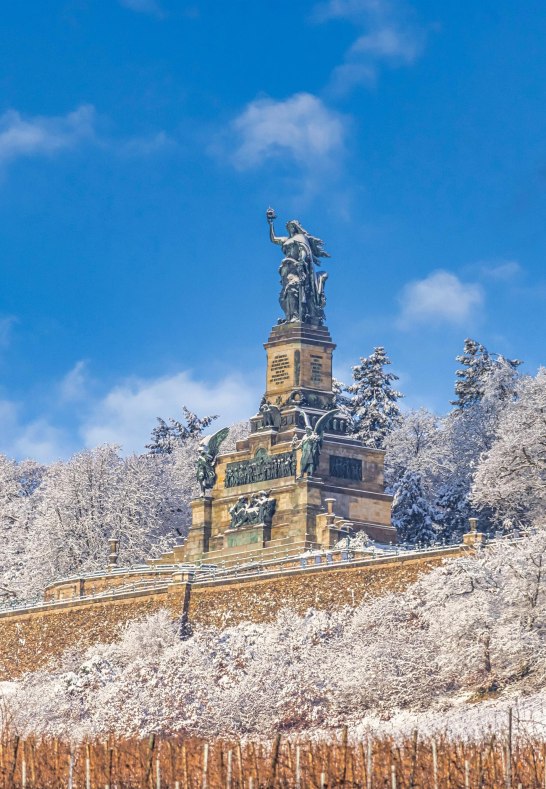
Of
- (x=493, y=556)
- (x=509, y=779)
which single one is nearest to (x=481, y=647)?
(x=493, y=556)

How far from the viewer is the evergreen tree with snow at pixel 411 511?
354 feet

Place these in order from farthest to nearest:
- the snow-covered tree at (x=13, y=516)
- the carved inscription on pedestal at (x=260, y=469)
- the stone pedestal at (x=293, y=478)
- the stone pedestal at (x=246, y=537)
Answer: the snow-covered tree at (x=13, y=516) → the carved inscription on pedestal at (x=260, y=469) → the stone pedestal at (x=246, y=537) → the stone pedestal at (x=293, y=478)

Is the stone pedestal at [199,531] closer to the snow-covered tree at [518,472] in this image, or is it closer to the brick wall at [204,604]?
the brick wall at [204,604]

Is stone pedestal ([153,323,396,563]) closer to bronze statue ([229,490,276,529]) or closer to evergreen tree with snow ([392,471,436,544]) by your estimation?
bronze statue ([229,490,276,529])

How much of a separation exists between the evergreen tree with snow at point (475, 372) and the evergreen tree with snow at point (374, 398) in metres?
6.42

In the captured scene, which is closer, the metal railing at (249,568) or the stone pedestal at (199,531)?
the metal railing at (249,568)

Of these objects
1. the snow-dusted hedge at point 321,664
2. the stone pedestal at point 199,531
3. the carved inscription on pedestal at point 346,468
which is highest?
the carved inscription on pedestal at point 346,468

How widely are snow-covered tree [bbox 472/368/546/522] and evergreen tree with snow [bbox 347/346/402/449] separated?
77.4ft

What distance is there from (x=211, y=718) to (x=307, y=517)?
Result: 14.3 meters

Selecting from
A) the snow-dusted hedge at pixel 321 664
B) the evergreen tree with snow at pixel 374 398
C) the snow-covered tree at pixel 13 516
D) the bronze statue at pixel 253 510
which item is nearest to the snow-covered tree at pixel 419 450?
the evergreen tree with snow at pixel 374 398

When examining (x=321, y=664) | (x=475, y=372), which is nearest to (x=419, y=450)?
(x=475, y=372)

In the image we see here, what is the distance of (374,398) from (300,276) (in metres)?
25.0

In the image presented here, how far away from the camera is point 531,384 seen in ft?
346

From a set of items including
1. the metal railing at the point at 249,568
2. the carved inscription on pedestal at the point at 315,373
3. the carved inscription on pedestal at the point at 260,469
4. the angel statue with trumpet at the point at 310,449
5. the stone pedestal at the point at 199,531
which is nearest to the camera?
the metal railing at the point at 249,568
